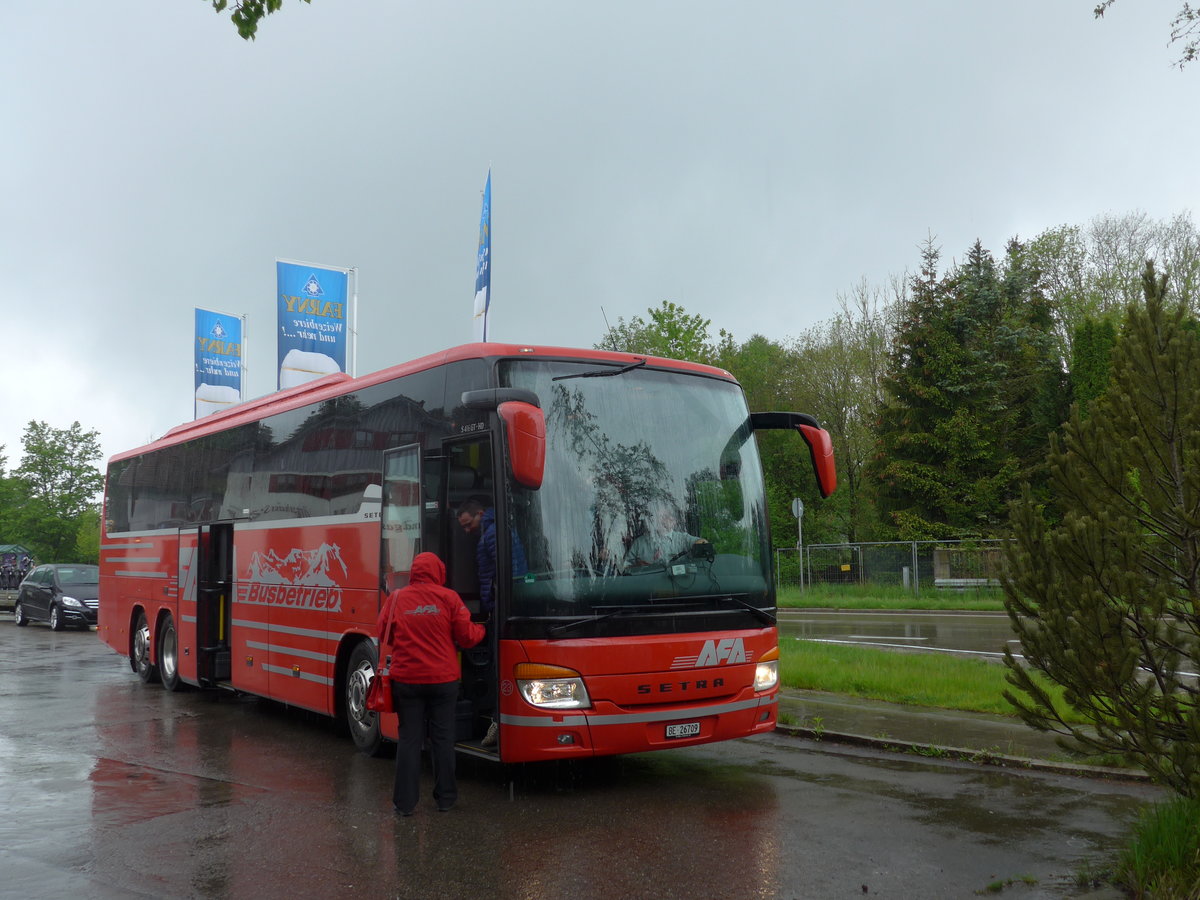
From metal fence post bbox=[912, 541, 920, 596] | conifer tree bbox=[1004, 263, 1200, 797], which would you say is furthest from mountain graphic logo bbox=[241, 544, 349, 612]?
metal fence post bbox=[912, 541, 920, 596]

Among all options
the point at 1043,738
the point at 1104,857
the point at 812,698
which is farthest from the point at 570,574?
the point at 812,698

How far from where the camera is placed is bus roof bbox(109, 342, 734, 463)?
329 inches

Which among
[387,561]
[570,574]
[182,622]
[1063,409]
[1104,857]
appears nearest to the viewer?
[1104,857]

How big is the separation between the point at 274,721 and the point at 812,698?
6061 mm

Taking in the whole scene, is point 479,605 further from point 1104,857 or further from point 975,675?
point 975,675

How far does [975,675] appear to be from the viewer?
13258 mm

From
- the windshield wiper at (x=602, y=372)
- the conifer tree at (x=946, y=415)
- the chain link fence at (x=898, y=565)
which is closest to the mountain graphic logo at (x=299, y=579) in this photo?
the windshield wiper at (x=602, y=372)

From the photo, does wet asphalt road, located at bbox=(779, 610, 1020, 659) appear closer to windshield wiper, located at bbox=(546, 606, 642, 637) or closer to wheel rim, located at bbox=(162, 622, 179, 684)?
windshield wiper, located at bbox=(546, 606, 642, 637)

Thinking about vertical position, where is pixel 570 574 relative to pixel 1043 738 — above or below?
above

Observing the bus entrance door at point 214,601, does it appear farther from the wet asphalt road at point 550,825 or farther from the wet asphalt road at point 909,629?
the wet asphalt road at point 909,629

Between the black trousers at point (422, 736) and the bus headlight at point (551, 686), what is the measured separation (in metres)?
0.51

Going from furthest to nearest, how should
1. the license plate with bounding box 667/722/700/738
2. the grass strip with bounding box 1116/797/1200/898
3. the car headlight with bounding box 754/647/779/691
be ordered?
the car headlight with bounding box 754/647/779/691 → the license plate with bounding box 667/722/700/738 → the grass strip with bounding box 1116/797/1200/898

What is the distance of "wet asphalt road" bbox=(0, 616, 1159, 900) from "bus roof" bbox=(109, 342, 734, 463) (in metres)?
3.27

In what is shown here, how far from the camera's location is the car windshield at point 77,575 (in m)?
29.2
